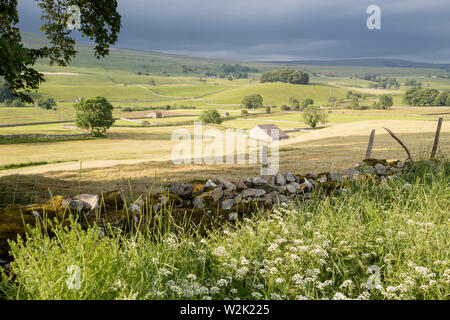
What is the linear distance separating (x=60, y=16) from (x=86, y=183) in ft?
24.5

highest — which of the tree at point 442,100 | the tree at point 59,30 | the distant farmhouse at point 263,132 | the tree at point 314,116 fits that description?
the tree at point 59,30

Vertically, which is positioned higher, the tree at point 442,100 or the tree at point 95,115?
the tree at point 442,100

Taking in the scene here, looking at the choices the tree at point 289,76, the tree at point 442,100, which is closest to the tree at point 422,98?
the tree at point 442,100

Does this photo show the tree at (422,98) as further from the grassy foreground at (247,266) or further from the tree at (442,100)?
the grassy foreground at (247,266)

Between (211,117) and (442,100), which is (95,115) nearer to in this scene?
(211,117)

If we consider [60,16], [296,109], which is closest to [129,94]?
[296,109]

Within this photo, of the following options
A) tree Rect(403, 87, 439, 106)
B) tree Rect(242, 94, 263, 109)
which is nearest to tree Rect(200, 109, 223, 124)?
tree Rect(242, 94, 263, 109)

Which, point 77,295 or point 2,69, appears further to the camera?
point 2,69

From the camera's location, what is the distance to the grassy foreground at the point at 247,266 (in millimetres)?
3105

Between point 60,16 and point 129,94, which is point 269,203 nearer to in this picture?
point 60,16

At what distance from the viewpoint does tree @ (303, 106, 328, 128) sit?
70.8m

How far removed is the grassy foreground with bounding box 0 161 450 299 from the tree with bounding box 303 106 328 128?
6874 centimetres

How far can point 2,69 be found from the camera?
992 centimetres

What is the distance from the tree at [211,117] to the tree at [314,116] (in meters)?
21.2
